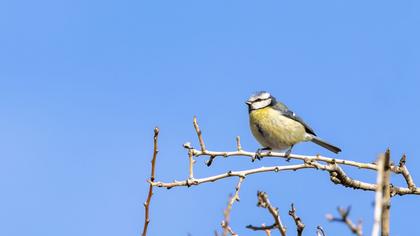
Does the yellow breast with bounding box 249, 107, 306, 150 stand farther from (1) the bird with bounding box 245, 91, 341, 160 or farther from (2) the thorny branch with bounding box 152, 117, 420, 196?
(2) the thorny branch with bounding box 152, 117, 420, 196

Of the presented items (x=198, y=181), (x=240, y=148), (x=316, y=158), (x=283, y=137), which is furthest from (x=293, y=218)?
(x=283, y=137)

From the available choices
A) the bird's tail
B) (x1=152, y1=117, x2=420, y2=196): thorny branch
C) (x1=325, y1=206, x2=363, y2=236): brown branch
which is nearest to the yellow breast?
the bird's tail

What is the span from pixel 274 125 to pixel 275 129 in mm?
75

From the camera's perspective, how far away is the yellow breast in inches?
379

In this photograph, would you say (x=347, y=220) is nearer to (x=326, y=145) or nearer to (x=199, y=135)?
(x=199, y=135)

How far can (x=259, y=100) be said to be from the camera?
10281 millimetres

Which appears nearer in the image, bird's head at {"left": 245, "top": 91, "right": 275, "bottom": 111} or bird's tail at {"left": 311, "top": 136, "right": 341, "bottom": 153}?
bird's head at {"left": 245, "top": 91, "right": 275, "bottom": 111}

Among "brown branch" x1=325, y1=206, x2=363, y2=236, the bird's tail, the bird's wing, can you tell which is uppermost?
the bird's wing

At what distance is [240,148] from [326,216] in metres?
3.24

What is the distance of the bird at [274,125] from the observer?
9633 millimetres

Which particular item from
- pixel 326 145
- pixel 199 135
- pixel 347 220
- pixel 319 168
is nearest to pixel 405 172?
pixel 319 168

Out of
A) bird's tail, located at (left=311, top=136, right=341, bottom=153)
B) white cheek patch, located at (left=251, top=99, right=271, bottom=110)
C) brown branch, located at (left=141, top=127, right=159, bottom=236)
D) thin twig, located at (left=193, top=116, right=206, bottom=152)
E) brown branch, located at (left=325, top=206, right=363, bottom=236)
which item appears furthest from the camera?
bird's tail, located at (left=311, top=136, right=341, bottom=153)

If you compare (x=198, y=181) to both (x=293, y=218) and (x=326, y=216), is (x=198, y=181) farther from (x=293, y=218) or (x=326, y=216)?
(x=326, y=216)

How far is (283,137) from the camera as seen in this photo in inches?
380
